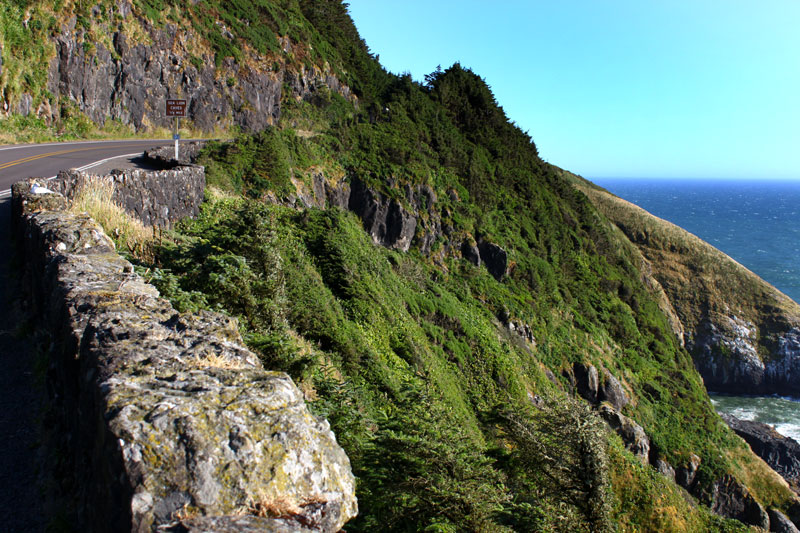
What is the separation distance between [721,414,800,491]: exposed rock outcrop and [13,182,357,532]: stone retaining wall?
34.8 metres

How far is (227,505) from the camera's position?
7.44 ft

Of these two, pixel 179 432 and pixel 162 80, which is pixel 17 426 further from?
pixel 162 80

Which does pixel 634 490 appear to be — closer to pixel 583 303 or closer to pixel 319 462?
pixel 319 462

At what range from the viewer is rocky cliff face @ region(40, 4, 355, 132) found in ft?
72.5

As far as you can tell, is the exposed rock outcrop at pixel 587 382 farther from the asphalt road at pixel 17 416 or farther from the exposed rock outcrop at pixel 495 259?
the asphalt road at pixel 17 416

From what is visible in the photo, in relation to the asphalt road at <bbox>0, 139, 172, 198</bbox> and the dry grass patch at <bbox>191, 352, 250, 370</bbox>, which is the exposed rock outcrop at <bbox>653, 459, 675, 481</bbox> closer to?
the dry grass patch at <bbox>191, 352, 250, 370</bbox>

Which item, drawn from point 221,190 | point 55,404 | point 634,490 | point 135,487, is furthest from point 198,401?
point 221,190

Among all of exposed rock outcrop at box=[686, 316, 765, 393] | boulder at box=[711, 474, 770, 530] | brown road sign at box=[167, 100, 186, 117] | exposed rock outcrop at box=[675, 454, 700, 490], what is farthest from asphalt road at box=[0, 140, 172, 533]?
exposed rock outcrop at box=[686, 316, 765, 393]

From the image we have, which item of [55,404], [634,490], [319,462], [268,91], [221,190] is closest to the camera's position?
[319,462]

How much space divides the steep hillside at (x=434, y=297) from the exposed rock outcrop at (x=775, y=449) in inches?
190

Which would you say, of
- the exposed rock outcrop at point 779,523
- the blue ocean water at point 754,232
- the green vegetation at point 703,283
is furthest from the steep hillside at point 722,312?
the exposed rock outcrop at point 779,523

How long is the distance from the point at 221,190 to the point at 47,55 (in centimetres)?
1272

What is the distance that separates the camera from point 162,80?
26047mm

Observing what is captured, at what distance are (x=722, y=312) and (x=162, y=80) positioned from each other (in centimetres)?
4856
